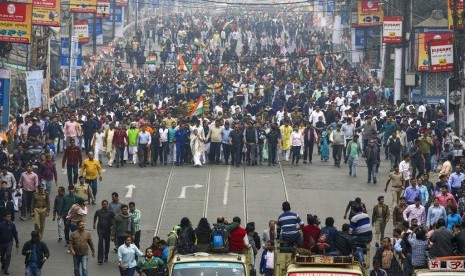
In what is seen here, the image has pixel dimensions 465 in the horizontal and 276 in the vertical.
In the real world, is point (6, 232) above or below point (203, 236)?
below

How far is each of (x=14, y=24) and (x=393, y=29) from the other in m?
16.8

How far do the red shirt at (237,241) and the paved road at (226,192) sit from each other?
5011 mm

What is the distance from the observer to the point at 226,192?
36.1 m

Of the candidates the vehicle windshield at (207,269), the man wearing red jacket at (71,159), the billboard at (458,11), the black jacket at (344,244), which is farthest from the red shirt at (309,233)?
the billboard at (458,11)

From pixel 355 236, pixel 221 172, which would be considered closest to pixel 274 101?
pixel 221 172

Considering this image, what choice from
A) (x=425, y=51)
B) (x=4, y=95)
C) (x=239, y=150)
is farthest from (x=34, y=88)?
(x=425, y=51)

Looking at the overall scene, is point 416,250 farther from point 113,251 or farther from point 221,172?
point 221,172

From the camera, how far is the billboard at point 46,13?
49594 mm

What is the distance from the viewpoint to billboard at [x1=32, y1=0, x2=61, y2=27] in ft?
163

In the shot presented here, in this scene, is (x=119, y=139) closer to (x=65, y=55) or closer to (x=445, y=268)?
(x=65, y=55)

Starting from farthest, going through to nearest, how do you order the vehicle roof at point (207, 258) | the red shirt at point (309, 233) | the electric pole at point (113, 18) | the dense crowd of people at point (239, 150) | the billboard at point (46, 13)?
1. the electric pole at point (113, 18)
2. the billboard at point (46, 13)
3. the dense crowd of people at point (239, 150)
4. the red shirt at point (309, 233)
5. the vehicle roof at point (207, 258)

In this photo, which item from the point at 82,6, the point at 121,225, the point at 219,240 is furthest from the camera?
the point at 82,6

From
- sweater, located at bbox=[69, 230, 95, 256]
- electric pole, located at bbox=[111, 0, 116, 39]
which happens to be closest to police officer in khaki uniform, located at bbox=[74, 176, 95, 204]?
sweater, located at bbox=[69, 230, 95, 256]

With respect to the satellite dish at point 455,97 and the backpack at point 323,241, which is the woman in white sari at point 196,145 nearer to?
the satellite dish at point 455,97
